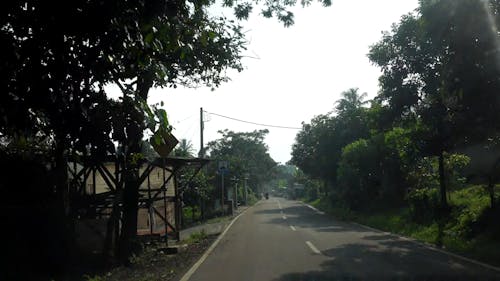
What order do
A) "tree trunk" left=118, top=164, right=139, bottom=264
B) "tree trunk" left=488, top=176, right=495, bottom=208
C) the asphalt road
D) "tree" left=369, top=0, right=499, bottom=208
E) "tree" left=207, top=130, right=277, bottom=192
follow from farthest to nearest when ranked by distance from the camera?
"tree" left=207, top=130, right=277, bottom=192
"tree trunk" left=488, top=176, right=495, bottom=208
"tree trunk" left=118, top=164, right=139, bottom=264
"tree" left=369, top=0, right=499, bottom=208
the asphalt road

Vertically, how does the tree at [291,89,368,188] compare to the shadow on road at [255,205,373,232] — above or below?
above

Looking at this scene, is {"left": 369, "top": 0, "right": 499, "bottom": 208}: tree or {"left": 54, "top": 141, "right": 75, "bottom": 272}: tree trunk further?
{"left": 369, "top": 0, "right": 499, "bottom": 208}: tree

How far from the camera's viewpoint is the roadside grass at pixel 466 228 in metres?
13.6

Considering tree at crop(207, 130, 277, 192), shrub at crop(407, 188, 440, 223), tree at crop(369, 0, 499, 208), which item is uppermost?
tree at crop(207, 130, 277, 192)

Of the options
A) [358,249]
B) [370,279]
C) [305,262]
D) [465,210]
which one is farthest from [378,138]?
[370,279]

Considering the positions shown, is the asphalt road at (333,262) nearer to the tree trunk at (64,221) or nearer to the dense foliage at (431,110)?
the tree trunk at (64,221)

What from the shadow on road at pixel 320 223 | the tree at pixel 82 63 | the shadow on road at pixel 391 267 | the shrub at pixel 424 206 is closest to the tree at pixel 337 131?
the shadow on road at pixel 320 223

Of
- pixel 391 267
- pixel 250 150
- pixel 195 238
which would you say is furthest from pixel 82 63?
pixel 250 150

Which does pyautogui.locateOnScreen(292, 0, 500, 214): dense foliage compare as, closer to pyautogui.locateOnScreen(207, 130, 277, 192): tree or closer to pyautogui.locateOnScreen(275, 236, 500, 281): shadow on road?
pyautogui.locateOnScreen(275, 236, 500, 281): shadow on road

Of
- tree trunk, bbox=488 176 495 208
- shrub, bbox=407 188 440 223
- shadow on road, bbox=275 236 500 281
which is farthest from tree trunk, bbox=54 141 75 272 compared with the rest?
shrub, bbox=407 188 440 223

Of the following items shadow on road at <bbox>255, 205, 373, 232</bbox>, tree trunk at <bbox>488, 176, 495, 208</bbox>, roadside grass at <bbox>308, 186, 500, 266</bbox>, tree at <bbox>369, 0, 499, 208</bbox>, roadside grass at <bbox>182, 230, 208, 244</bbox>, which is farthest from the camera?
shadow on road at <bbox>255, 205, 373, 232</bbox>

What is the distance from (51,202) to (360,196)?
88.0ft

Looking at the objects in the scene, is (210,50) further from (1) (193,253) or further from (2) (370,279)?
(2) (370,279)

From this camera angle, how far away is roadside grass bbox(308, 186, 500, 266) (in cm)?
1357
